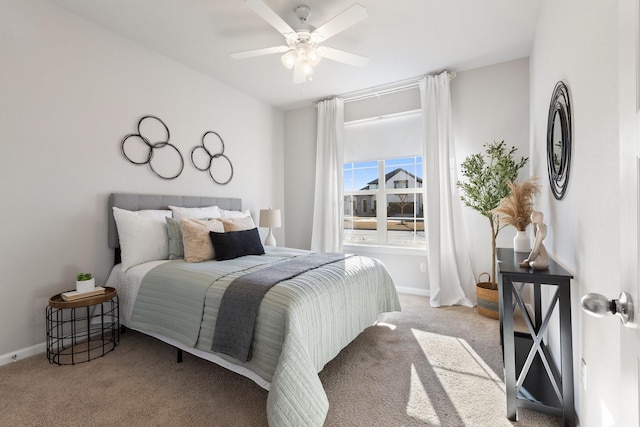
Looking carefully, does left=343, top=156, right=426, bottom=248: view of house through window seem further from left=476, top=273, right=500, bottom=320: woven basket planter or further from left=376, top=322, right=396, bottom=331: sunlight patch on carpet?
left=376, top=322, right=396, bottom=331: sunlight patch on carpet

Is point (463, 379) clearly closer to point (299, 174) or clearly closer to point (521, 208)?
point (521, 208)

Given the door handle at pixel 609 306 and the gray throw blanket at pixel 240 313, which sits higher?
the door handle at pixel 609 306

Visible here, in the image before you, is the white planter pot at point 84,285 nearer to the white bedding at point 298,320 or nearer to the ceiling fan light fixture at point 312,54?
the white bedding at point 298,320

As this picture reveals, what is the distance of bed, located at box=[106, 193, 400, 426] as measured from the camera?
4.86 feet

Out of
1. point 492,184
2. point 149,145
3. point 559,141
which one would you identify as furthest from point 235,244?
point 492,184

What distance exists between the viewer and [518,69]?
3.25 m

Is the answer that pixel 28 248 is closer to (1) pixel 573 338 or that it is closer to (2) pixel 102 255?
(2) pixel 102 255

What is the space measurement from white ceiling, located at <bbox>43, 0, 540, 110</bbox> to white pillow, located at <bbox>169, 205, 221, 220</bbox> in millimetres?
1683

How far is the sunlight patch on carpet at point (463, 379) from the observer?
5.36 ft

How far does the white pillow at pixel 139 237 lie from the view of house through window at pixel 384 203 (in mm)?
2548

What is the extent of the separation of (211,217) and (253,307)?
1.79 m

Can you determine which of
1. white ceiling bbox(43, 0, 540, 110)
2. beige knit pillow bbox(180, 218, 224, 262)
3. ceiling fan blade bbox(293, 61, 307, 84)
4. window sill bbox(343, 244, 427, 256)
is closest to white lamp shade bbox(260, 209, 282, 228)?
window sill bbox(343, 244, 427, 256)

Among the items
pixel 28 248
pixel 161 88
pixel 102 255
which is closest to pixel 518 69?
pixel 161 88

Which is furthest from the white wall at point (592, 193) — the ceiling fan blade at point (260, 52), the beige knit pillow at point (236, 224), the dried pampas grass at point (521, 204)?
the beige knit pillow at point (236, 224)
